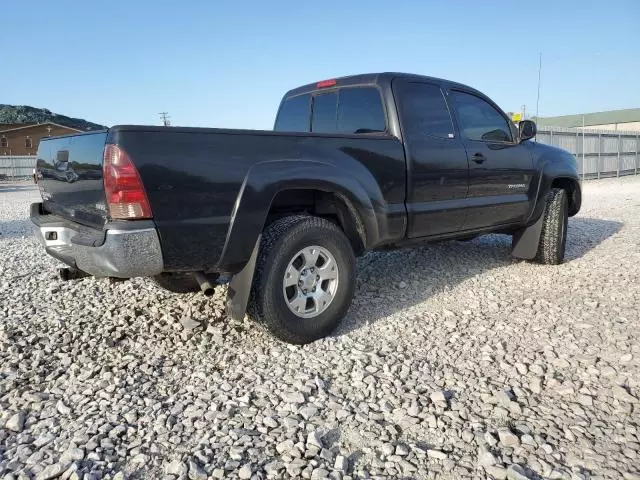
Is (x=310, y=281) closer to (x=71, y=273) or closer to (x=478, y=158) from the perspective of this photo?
(x=71, y=273)

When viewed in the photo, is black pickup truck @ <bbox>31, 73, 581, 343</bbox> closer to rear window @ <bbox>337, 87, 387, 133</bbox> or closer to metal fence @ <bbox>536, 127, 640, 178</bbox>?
rear window @ <bbox>337, 87, 387, 133</bbox>

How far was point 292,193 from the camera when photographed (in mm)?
3500

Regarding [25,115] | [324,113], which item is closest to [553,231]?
[324,113]

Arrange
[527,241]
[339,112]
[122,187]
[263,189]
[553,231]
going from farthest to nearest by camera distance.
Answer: [527,241], [553,231], [339,112], [263,189], [122,187]

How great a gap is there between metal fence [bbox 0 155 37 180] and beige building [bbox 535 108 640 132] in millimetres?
53087

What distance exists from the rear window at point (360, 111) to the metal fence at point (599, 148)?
48.0ft

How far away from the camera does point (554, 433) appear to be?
241 centimetres

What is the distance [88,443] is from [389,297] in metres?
2.80

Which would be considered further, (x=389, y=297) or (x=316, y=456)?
(x=389, y=297)

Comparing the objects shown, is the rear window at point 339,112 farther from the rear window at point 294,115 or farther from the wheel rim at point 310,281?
the wheel rim at point 310,281

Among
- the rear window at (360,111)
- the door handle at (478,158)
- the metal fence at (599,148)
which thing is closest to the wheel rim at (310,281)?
the rear window at (360,111)

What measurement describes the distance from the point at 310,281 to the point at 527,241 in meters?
3.12

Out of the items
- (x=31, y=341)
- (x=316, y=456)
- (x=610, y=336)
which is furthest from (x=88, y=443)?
(x=610, y=336)

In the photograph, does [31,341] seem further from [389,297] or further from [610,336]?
[610,336]
